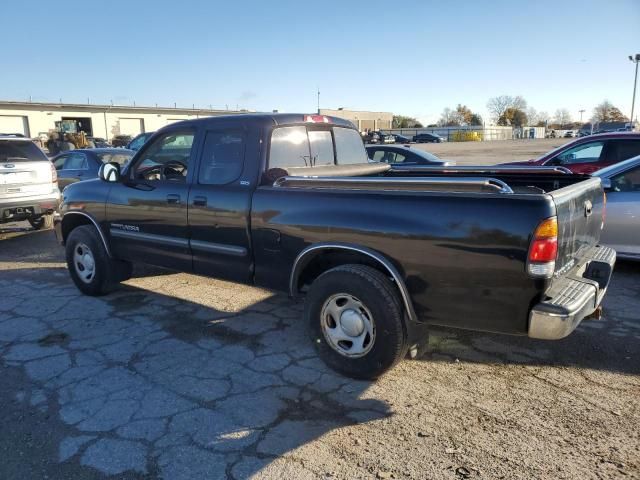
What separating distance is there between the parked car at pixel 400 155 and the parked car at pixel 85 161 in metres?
5.52

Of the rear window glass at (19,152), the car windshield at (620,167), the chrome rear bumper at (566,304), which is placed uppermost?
the rear window glass at (19,152)

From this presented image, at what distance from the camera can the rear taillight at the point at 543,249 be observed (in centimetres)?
282

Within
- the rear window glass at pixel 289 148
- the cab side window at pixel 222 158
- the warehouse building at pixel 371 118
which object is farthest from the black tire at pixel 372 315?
the warehouse building at pixel 371 118

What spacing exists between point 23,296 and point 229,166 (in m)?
3.18

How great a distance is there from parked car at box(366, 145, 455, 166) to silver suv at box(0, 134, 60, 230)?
20.4 feet

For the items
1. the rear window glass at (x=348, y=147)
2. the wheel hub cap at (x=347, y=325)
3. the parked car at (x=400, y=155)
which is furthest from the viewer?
Answer: the parked car at (x=400, y=155)

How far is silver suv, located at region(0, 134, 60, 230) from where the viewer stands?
830 centimetres

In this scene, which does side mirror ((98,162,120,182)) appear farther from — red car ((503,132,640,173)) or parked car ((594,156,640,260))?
red car ((503,132,640,173))

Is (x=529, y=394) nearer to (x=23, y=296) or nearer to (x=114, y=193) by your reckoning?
(x=114, y=193)

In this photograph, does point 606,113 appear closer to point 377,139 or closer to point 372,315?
point 377,139

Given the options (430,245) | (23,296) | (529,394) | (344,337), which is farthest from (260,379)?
(23,296)

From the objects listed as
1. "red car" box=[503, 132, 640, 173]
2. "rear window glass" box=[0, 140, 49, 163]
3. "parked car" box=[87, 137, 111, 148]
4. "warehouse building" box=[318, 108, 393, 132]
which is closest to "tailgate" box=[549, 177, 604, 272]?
"red car" box=[503, 132, 640, 173]

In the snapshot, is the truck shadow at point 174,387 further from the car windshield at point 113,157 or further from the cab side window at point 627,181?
the car windshield at point 113,157

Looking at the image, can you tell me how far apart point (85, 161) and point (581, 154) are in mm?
10061
